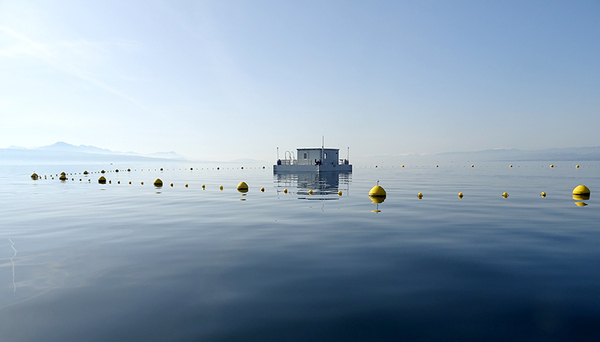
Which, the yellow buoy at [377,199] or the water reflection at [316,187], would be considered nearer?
the yellow buoy at [377,199]

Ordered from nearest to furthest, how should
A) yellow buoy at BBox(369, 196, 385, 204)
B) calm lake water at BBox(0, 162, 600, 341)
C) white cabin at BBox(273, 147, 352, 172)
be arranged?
calm lake water at BBox(0, 162, 600, 341), yellow buoy at BBox(369, 196, 385, 204), white cabin at BBox(273, 147, 352, 172)

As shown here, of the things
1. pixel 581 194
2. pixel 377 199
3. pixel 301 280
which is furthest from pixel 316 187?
pixel 301 280

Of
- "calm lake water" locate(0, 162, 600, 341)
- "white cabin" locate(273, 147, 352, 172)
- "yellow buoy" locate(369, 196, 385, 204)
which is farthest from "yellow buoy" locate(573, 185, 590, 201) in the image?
"white cabin" locate(273, 147, 352, 172)

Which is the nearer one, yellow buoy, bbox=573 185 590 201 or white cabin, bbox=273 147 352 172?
yellow buoy, bbox=573 185 590 201

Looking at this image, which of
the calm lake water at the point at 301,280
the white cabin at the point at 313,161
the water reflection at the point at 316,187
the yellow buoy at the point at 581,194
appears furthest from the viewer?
the white cabin at the point at 313,161

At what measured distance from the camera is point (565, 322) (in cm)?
665

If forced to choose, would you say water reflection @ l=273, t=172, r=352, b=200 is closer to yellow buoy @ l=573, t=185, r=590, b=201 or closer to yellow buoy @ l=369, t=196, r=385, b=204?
yellow buoy @ l=369, t=196, r=385, b=204

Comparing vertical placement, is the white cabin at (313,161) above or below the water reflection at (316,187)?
above

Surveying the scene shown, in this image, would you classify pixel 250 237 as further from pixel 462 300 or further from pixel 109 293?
pixel 462 300

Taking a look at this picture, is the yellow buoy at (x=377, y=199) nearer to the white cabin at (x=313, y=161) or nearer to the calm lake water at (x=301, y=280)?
the calm lake water at (x=301, y=280)

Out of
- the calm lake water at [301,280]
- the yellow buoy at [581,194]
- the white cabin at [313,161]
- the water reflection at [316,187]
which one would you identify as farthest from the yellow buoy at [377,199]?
the white cabin at [313,161]

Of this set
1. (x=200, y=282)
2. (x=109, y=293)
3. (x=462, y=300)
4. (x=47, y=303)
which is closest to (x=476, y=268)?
(x=462, y=300)

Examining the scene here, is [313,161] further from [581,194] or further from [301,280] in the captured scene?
[301,280]

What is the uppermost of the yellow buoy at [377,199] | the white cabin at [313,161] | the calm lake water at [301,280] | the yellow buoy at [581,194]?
the white cabin at [313,161]
